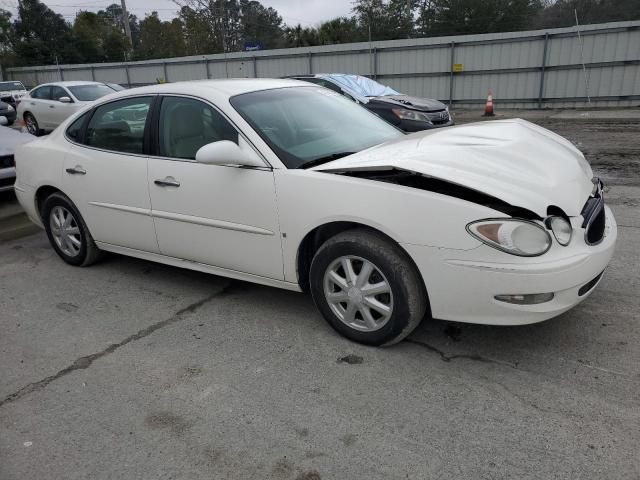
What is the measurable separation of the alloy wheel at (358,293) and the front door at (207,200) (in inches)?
17.0

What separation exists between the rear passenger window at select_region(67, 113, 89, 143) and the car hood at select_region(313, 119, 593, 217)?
257cm

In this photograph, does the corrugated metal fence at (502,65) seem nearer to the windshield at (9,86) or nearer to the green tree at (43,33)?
the windshield at (9,86)

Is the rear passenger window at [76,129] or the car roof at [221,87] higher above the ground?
the car roof at [221,87]

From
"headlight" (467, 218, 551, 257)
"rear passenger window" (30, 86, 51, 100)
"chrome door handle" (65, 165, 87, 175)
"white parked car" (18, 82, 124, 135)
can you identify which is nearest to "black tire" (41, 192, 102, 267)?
"chrome door handle" (65, 165, 87, 175)

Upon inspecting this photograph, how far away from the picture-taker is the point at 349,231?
10.5ft

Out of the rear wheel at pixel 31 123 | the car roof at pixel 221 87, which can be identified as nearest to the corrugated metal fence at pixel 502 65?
the rear wheel at pixel 31 123

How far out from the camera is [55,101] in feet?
49.4

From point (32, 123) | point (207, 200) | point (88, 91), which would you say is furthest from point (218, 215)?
point (32, 123)

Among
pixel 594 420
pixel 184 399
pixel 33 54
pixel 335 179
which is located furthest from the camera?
pixel 33 54

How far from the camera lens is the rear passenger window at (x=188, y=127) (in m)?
3.79

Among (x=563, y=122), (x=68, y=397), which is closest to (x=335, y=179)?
(x=68, y=397)

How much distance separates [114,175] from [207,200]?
3.49 ft

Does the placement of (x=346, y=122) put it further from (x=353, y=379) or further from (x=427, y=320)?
(x=353, y=379)

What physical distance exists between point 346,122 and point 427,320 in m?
1.61
